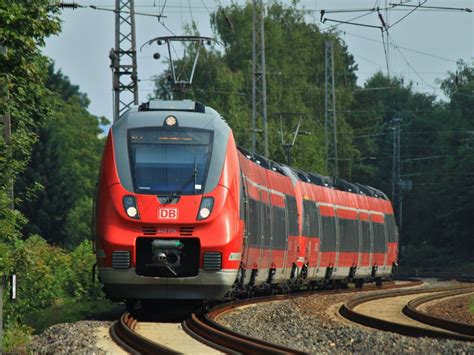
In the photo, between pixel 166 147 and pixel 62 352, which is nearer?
pixel 62 352

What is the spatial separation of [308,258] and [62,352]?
63.7 ft

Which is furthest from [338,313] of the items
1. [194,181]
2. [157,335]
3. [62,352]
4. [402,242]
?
[402,242]

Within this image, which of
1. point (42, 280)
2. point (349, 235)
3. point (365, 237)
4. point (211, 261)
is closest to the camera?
point (211, 261)

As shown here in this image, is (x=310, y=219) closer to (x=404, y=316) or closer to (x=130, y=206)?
(x=404, y=316)

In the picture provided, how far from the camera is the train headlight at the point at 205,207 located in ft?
73.8

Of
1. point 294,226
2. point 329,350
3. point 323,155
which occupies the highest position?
point 323,155

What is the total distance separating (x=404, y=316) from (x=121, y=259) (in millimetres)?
8008

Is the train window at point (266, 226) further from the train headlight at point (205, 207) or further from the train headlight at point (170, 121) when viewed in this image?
the train headlight at point (205, 207)

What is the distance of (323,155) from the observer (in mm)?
84250

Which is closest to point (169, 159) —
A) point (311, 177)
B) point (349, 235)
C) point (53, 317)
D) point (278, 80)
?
point (53, 317)

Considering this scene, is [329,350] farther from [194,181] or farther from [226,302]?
[226,302]

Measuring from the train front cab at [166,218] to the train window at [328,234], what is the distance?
15.2m

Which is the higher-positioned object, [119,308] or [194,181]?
[194,181]

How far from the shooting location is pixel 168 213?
73.5ft
